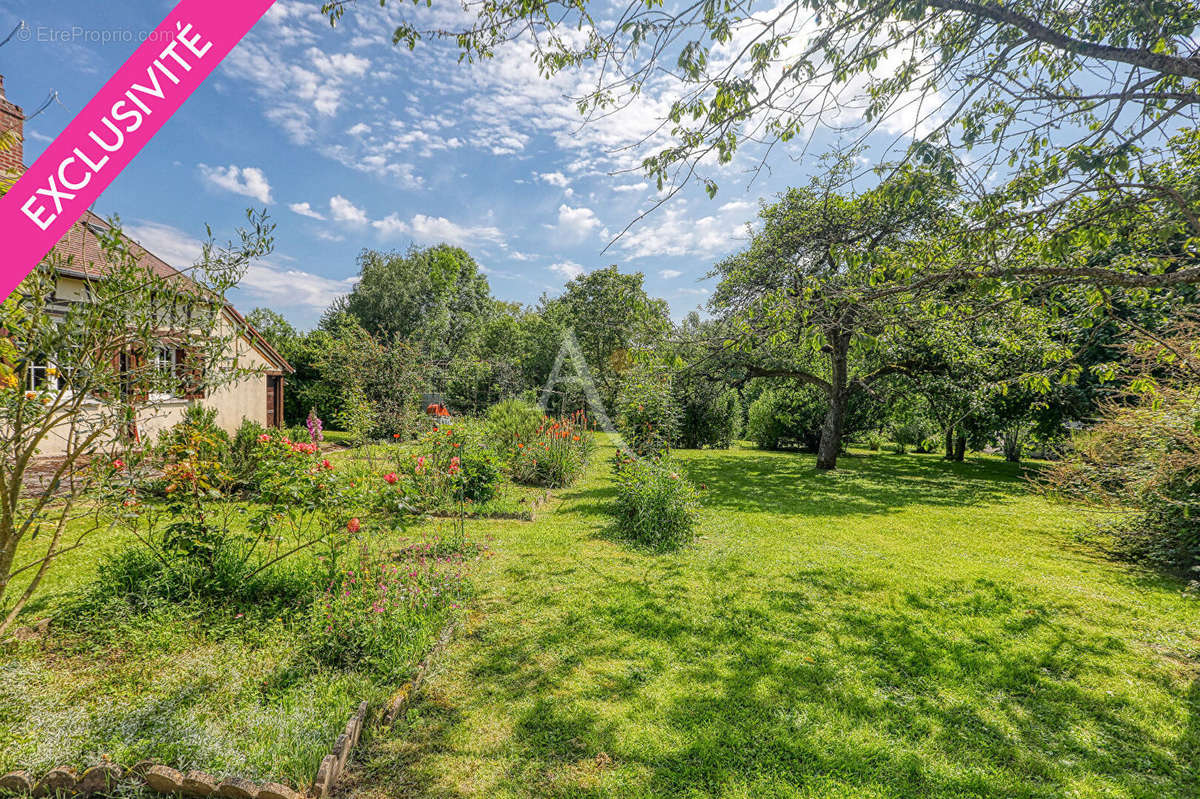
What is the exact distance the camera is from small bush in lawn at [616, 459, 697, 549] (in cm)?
606

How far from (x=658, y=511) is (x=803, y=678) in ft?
10.2

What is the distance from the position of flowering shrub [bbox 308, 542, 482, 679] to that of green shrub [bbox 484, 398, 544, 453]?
16.8ft

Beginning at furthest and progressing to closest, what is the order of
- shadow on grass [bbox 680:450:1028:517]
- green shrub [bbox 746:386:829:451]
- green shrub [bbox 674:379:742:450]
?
green shrub [bbox 746:386:829:451], green shrub [bbox 674:379:742:450], shadow on grass [bbox 680:450:1028:517]

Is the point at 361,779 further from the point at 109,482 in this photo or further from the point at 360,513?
the point at 360,513

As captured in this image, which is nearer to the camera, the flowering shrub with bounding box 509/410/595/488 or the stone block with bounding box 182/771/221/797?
the stone block with bounding box 182/771/221/797

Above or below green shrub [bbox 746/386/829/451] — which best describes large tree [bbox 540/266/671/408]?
above

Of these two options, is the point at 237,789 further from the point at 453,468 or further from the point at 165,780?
the point at 453,468

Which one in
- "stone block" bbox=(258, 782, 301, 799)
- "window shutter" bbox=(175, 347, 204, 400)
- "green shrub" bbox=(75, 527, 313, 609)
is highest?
"window shutter" bbox=(175, 347, 204, 400)

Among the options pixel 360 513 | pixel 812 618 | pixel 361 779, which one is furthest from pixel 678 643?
pixel 360 513

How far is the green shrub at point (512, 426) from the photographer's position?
9.79m

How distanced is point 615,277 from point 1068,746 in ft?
81.1

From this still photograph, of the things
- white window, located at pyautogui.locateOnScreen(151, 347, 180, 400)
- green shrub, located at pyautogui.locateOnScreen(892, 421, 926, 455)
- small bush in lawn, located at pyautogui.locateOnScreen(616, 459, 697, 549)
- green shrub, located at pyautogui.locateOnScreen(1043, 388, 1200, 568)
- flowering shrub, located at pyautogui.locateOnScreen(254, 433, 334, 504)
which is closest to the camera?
white window, located at pyautogui.locateOnScreen(151, 347, 180, 400)

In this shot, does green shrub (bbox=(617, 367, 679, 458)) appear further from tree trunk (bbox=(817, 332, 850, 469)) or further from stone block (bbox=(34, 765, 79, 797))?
stone block (bbox=(34, 765, 79, 797))

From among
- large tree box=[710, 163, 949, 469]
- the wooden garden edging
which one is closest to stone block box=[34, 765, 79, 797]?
the wooden garden edging
